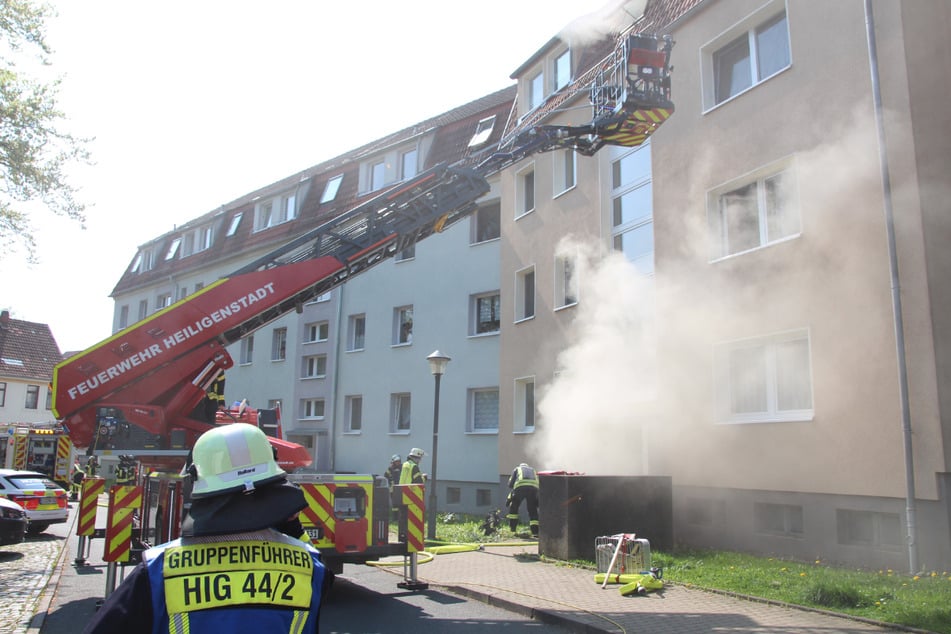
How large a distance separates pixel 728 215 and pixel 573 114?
5284 mm

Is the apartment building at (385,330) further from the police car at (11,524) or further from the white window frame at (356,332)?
the police car at (11,524)

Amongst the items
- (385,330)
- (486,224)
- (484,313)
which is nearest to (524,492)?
(484,313)

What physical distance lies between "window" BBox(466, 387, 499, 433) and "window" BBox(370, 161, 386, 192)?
951cm

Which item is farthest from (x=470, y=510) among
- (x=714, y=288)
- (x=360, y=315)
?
(x=714, y=288)

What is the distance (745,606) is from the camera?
7.42 m

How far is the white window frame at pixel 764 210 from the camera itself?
10.9 meters

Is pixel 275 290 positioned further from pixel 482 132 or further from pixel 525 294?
pixel 482 132

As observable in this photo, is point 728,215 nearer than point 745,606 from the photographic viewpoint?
No

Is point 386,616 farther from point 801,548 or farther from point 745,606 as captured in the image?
point 801,548

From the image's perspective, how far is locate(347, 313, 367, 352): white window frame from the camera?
26266 millimetres

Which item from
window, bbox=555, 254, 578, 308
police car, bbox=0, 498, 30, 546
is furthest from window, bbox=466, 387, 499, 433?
police car, bbox=0, 498, 30, 546

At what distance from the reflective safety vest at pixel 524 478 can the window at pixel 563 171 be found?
21.5 ft

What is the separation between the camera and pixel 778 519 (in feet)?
34.6

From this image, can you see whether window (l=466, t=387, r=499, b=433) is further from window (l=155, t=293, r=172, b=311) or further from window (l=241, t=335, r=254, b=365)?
window (l=155, t=293, r=172, b=311)
